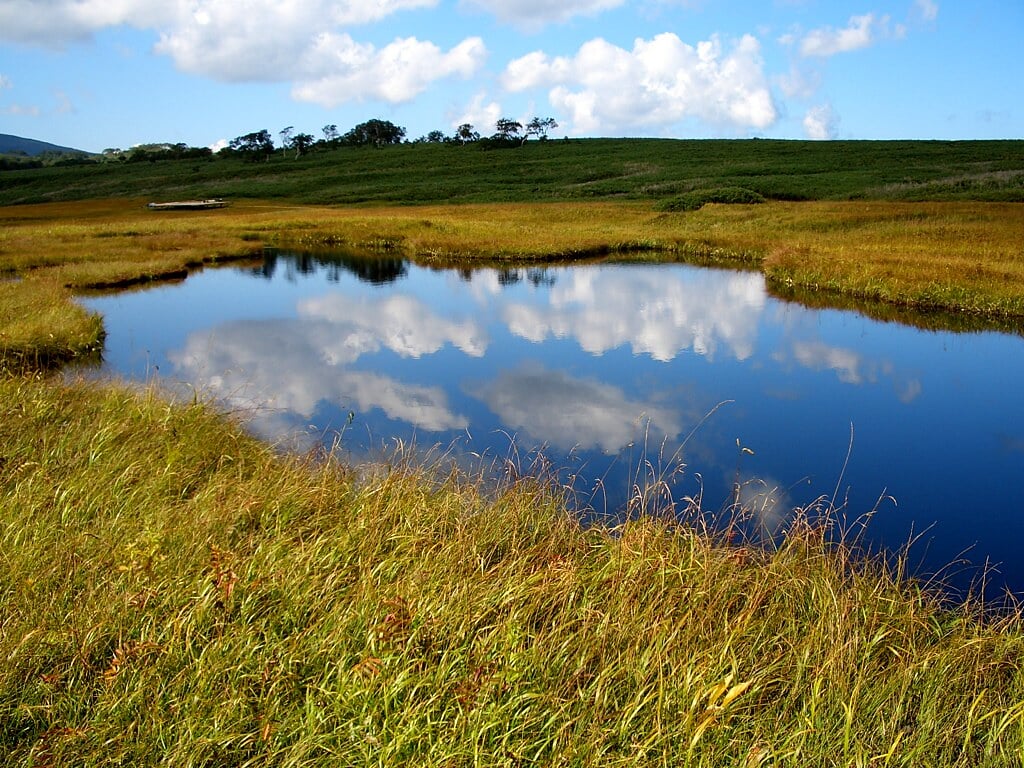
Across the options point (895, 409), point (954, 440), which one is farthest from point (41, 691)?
point (895, 409)

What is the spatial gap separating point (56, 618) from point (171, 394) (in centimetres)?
692

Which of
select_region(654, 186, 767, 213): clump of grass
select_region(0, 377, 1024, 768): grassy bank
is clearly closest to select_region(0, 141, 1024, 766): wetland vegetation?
select_region(0, 377, 1024, 768): grassy bank

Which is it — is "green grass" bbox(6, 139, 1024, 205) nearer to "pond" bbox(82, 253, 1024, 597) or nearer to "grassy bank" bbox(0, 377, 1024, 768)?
"pond" bbox(82, 253, 1024, 597)

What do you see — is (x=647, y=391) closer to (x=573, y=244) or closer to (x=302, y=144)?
(x=573, y=244)

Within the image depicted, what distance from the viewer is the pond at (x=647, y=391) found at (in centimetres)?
906

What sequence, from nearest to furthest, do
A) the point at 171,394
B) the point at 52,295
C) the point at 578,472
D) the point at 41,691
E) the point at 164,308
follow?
the point at 41,691 → the point at 578,472 → the point at 171,394 → the point at 52,295 → the point at 164,308

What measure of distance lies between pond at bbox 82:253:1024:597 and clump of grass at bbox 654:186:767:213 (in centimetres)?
2182

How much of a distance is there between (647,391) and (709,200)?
3645 centimetres

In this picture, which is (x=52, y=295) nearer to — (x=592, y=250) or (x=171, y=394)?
(x=171, y=394)

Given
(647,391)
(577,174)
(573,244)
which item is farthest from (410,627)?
(577,174)

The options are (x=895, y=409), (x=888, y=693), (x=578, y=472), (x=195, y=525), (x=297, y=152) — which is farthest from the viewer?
(x=297, y=152)

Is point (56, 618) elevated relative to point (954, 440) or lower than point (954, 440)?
elevated

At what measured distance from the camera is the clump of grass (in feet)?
151

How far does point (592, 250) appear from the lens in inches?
1335
